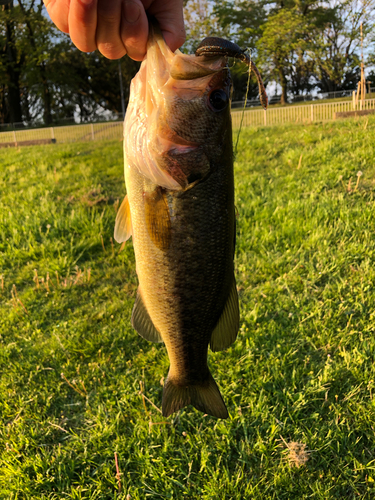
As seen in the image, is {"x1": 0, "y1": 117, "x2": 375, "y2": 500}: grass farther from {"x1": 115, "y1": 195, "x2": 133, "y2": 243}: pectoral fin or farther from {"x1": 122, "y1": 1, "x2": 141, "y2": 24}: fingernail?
{"x1": 122, "y1": 1, "x2": 141, "y2": 24}: fingernail

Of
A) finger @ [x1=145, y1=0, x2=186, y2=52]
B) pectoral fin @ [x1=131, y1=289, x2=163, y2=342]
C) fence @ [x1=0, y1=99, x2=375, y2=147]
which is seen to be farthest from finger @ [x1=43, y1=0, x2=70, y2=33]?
fence @ [x1=0, y1=99, x2=375, y2=147]

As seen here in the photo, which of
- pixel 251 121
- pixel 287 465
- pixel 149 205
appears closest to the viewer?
pixel 149 205

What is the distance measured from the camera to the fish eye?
1569 millimetres

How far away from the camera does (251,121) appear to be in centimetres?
1633

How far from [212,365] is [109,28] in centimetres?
262

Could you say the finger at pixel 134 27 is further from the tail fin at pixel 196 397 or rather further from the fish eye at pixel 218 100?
the tail fin at pixel 196 397

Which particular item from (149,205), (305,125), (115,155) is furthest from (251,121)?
(149,205)

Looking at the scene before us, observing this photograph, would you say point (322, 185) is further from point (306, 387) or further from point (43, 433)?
point (43, 433)

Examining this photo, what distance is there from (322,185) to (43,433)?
504 cm

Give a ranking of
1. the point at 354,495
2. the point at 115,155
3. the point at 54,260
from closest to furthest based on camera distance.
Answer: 1. the point at 354,495
2. the point at 54,260
3. the point at 115,155

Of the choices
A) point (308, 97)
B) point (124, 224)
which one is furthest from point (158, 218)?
point (308, 97)

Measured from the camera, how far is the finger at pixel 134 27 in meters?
1.56

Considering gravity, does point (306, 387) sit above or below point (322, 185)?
below

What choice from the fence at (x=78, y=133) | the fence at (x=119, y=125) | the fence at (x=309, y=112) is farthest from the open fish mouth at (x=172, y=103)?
the fence at (x=78, y=133)
